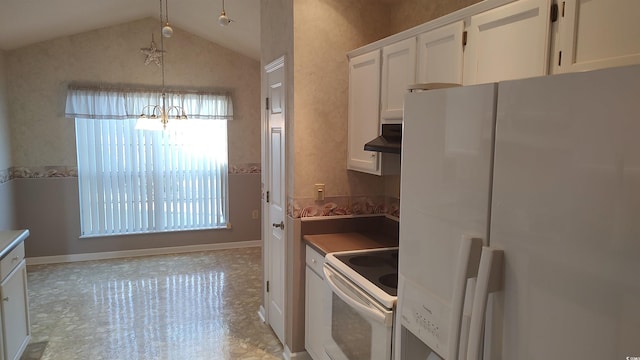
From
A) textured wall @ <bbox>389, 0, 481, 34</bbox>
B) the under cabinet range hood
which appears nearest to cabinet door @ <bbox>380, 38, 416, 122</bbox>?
the under cabinet range hood

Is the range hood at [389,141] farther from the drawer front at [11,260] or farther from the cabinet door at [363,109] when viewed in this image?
the drawer front at [11,260]

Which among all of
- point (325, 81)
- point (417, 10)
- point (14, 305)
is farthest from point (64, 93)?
point (417, 10)

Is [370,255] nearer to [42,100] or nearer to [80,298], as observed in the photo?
[80,298]

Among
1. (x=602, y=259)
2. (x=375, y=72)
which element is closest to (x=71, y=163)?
(x=375, y=72)

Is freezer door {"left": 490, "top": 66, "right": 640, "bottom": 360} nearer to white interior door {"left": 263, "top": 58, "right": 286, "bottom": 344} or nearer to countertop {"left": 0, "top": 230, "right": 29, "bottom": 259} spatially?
white interior door {"left": 263, "top": 58, "right": 286, "bottom": 344}

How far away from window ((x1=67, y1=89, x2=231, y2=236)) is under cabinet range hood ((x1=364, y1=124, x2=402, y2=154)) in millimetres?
3824

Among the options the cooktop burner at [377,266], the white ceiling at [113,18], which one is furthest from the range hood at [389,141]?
the white ceiling at [113,18]

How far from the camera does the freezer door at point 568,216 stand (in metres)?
0.76

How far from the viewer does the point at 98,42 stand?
17.5 ft

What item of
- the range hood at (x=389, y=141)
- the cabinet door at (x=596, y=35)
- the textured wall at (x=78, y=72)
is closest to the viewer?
the cabinet door at (x=596, y=35)

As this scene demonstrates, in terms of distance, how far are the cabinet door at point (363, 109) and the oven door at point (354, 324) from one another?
2.50 feet

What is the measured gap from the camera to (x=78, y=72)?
5285mm

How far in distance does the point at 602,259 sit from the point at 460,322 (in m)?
0.42

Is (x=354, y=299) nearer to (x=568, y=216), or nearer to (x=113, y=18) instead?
(x=568, y=216)
